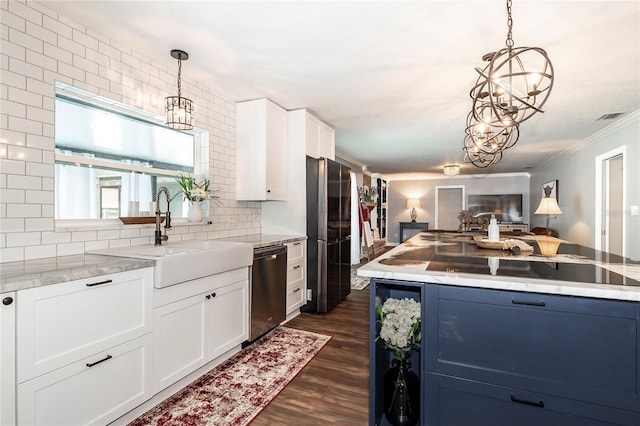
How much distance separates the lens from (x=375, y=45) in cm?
233

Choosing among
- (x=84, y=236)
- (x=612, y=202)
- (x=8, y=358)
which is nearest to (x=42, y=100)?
(x=84, y=236)

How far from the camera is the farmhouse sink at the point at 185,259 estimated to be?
1.90 m

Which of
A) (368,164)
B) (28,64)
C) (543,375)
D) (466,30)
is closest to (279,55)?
(466,30)

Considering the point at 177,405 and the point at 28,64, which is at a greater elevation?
the point at 28,64

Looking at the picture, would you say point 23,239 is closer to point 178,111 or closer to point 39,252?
point 39,252

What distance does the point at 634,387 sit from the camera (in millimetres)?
1230

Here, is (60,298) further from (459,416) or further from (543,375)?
(543,375)

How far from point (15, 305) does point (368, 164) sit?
289 inches

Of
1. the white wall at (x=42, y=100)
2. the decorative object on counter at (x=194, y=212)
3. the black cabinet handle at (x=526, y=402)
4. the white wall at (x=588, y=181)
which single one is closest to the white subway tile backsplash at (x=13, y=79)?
the white wall at (x=42, y=100)

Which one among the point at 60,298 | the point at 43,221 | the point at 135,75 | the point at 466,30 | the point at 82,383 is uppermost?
the point at 466,30

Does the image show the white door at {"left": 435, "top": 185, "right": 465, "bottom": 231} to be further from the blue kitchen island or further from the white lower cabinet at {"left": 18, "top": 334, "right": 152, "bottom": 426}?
the white lower cabinet at {"left": 18, "top": 334, "right": 152, "bottom": 426}

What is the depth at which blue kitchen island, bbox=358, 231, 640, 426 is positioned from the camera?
126 centimetres

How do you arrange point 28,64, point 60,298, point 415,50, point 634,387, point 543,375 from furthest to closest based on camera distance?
point 415,50 → point 28,64 → point 60,298 → point 543,375 → point 634,387

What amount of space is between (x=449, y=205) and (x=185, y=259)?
9983 mm
